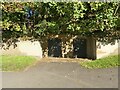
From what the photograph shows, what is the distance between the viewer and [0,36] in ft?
48.7

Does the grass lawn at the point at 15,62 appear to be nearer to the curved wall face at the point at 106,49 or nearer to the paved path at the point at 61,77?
the paved path at the point at 61,77

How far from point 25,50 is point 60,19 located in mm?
2562

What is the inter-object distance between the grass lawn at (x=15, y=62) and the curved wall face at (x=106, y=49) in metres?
3.55

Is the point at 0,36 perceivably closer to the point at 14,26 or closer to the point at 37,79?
the point at 14,26

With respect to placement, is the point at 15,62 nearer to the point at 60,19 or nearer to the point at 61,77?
the point at 60,19

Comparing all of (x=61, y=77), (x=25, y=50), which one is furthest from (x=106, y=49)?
(x=61, y=77)

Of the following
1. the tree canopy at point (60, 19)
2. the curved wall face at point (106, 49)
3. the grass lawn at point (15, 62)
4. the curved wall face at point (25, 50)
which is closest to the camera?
the grass lawn at point (15, 62)

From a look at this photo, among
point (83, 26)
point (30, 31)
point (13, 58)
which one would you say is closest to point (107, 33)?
point (83, 26)

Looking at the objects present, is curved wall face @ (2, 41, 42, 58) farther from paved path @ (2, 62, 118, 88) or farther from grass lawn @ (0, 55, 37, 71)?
paved path @ (2, 62, 118, 88)

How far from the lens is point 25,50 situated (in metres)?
15.1

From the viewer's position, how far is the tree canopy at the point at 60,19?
1367 cm

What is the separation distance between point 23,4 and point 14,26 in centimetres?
146

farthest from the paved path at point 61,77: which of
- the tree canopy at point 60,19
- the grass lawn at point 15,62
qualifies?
the tree canopy at point 60,19

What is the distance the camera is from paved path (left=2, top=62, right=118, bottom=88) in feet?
29.0
